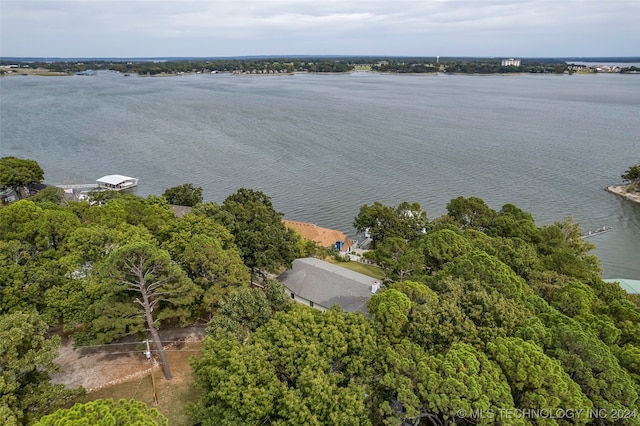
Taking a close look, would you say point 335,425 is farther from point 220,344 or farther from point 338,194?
point 338,194

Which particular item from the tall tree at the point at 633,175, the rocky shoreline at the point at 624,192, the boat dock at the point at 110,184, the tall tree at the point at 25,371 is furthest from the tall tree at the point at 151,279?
the tall tree at the point at 633,175

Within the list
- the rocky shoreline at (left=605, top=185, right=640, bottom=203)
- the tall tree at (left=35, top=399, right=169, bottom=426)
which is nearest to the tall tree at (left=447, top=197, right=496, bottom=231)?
the rocky shoreline at (left=605, top=185, right=640, bottom=203)

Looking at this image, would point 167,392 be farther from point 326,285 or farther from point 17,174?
point 17,174

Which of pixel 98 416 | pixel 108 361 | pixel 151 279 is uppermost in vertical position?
pixel 98 416

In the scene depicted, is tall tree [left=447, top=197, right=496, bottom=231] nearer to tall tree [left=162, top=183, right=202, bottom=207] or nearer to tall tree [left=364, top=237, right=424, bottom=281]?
tall tree [left=364, top=237, right=424, bottom=281]

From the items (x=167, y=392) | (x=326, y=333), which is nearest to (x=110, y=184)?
(x=167, y=392)

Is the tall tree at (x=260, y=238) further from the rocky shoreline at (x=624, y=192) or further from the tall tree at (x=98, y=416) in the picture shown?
the rocky shoreline at (x=624, y=192)
